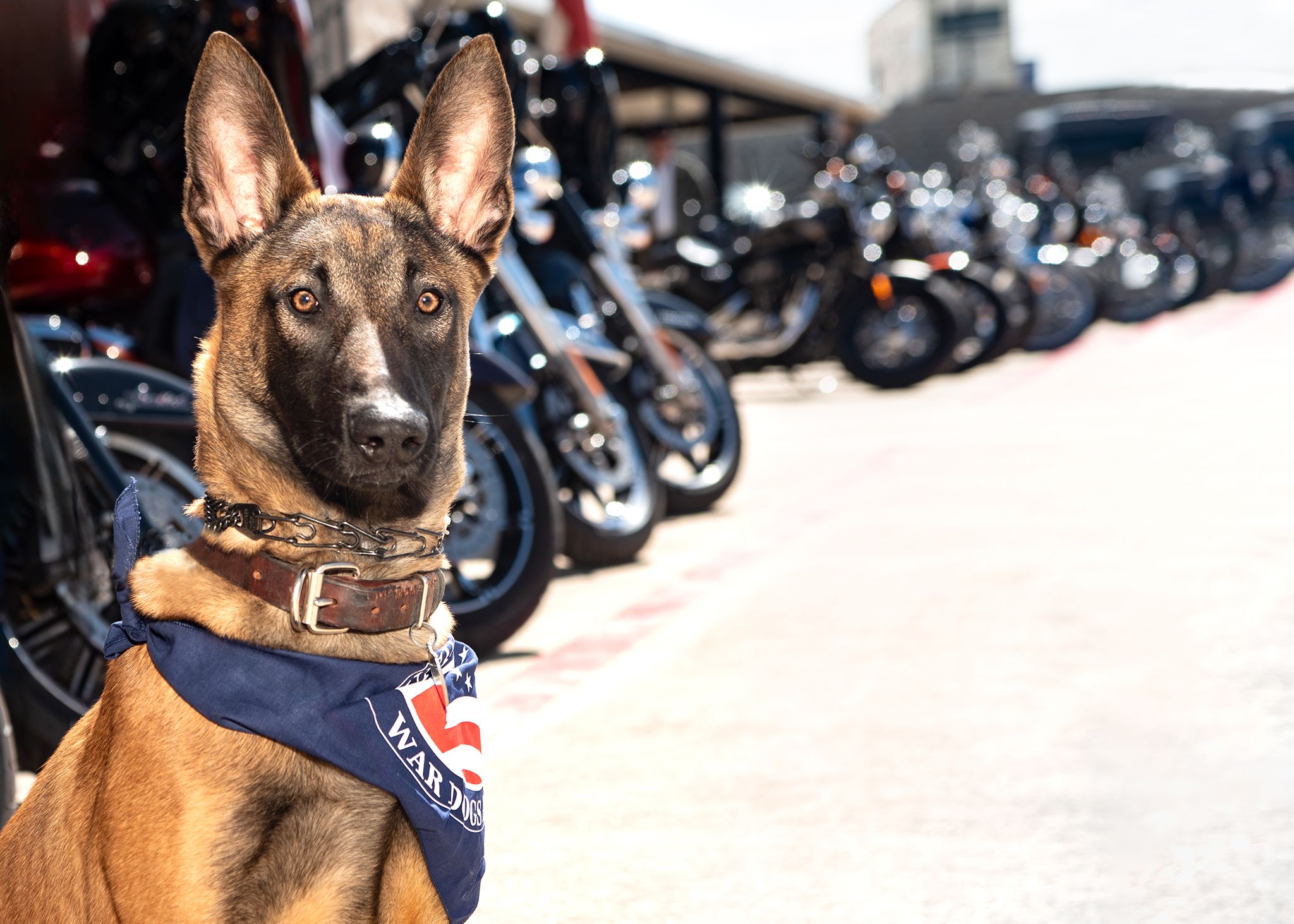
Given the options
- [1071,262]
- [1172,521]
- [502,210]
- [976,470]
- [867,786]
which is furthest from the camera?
[1071,262]

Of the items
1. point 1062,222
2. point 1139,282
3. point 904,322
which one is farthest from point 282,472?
point 1139,282

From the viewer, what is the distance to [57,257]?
4215 mm

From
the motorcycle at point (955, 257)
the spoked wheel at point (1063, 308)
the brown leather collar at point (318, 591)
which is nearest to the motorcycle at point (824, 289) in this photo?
the motorcycle at point (955, 257)

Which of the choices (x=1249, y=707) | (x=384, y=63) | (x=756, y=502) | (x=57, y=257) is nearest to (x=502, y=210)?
(x=57, y=257)

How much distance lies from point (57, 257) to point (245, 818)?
2765 millimetres

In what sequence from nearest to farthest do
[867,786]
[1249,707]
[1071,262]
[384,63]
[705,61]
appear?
1. [867,786]
2. [1249,707]
3. [384,63]
4. [1071,262]
5. [705,61]

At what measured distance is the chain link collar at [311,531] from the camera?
2066 millimetres

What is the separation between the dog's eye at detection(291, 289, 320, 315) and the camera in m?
2.14

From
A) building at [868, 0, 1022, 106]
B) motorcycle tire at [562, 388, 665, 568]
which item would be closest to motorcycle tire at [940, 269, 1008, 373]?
motorcycle tire at [562, 388, 665, 568]

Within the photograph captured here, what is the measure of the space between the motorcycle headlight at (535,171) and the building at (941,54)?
30275 millimetres

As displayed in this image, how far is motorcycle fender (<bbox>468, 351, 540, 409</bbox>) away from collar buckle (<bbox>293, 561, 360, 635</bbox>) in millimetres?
2808

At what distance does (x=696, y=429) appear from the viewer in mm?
7582

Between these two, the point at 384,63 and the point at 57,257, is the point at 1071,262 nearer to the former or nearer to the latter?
the point at 384,63

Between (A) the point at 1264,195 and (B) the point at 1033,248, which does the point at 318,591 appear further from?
(A) the point at 1264,195
